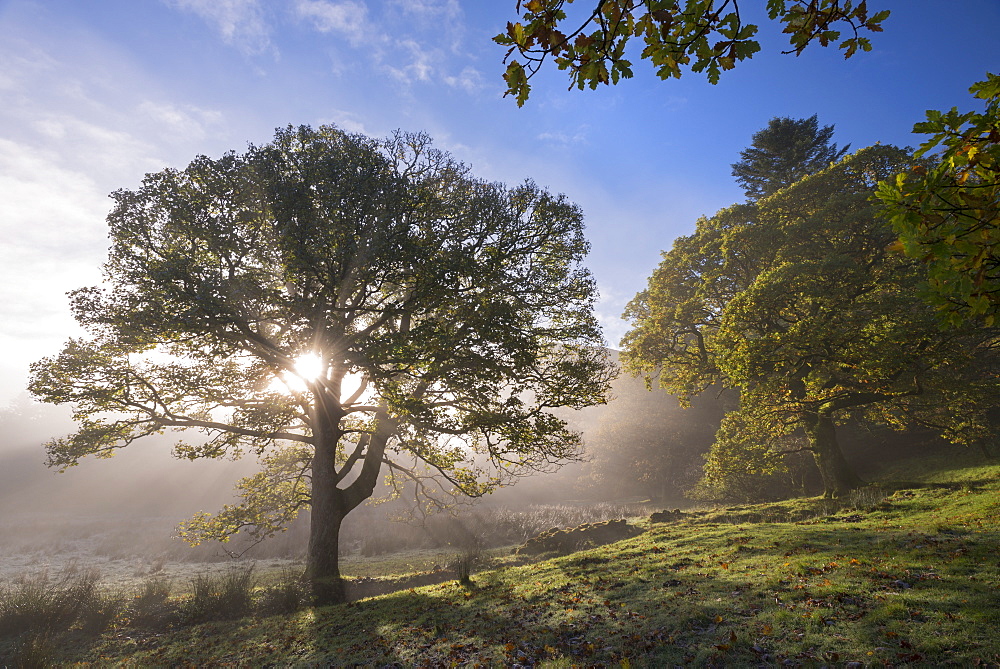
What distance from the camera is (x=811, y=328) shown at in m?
13.3

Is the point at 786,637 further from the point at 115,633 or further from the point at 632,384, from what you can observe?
the point at 632,384

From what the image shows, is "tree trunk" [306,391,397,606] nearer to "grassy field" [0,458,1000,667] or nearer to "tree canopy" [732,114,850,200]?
"grassy field" [0,458,1000,667]

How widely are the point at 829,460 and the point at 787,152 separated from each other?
24562mm

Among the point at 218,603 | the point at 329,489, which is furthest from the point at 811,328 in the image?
the point at 218,603

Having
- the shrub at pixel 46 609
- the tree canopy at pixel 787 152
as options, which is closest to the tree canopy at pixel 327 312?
the shrub at pixel 46 609

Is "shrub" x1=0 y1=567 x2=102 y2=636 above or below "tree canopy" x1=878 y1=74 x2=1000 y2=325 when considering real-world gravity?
below

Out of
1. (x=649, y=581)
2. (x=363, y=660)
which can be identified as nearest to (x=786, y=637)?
(x=649, y=581)

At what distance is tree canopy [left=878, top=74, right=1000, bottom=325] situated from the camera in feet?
8.61

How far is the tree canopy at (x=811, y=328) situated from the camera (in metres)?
13.1

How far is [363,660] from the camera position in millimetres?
6879

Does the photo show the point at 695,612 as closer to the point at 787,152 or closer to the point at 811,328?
the point at 811,328

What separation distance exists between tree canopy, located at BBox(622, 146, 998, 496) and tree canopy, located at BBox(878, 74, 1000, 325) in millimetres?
11746

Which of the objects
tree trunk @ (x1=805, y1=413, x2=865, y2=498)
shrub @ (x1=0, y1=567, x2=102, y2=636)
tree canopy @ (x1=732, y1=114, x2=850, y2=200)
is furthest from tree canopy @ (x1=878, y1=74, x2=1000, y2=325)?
tree canopy @ (x1=732, y1=114, x2=850, y2=200)

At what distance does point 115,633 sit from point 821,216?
25.1m
